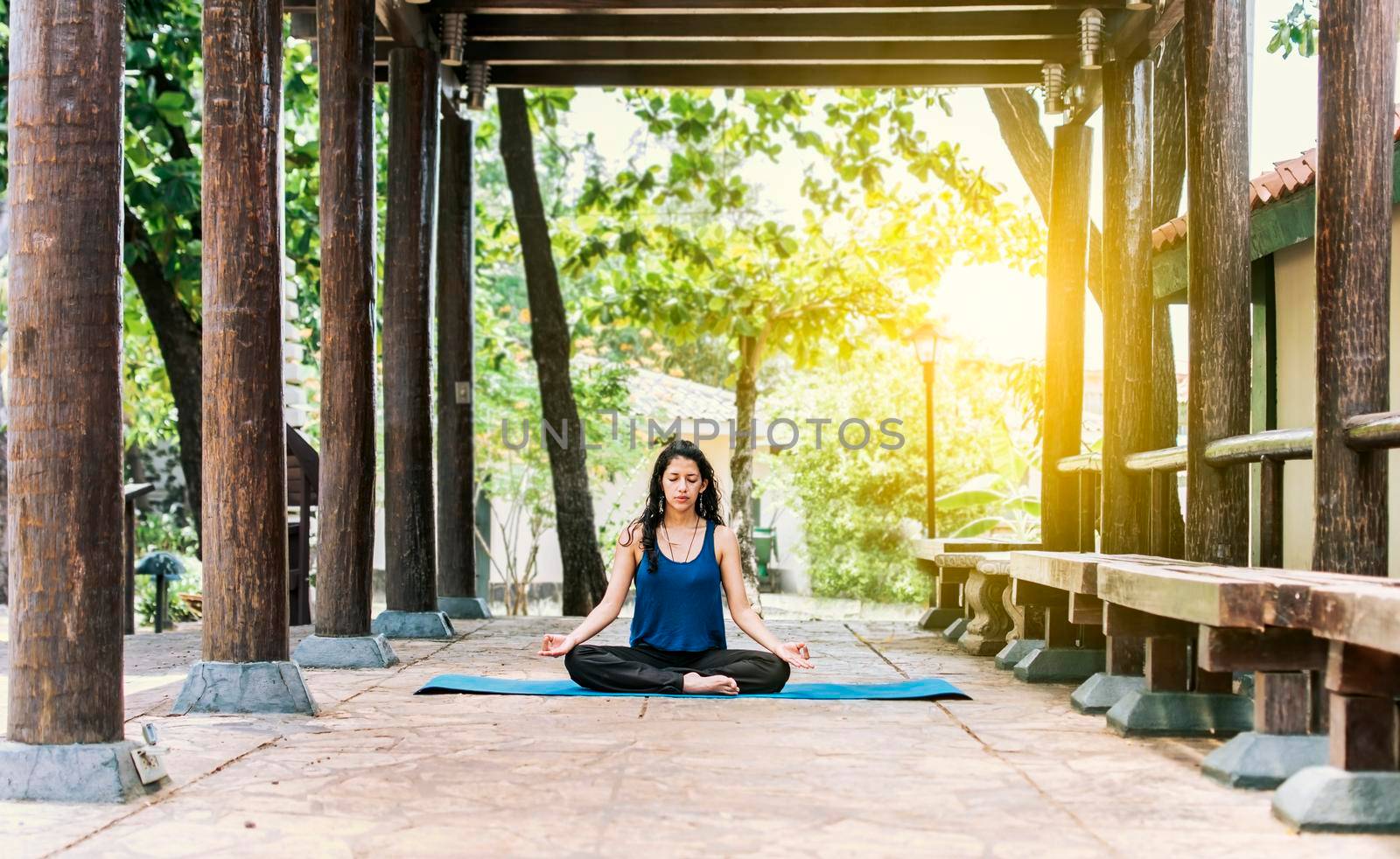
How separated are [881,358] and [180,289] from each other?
Result: 12751 mm

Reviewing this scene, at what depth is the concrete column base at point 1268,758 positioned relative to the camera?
412 cm

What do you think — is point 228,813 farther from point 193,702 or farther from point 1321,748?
point 1321,748

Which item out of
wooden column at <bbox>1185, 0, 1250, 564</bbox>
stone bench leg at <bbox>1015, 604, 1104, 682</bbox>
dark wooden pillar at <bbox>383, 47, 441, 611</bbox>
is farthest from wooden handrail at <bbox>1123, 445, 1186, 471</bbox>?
dark wooden pillar at <bbox>383, 47, 441, 611</bbox>

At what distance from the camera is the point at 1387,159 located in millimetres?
4695

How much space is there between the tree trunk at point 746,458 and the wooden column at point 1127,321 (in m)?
12.4

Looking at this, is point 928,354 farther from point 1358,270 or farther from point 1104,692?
point 1358,270

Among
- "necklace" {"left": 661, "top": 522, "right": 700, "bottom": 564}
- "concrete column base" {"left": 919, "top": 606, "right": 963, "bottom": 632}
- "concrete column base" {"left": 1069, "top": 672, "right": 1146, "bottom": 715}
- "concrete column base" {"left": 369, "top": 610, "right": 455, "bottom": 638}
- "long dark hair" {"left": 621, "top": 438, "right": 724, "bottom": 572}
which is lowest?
"concrete column base" {"left": 919, "top": 606, "right": 963, "bottom": 632}

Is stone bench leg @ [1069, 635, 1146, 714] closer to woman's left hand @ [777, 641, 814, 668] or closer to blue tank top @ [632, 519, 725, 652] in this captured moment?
woman's left hand @ [777, 641, 814, 668]

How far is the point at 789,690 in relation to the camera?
638cm

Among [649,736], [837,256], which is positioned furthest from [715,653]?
[837,256]

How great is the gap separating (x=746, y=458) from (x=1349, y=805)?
17.2m

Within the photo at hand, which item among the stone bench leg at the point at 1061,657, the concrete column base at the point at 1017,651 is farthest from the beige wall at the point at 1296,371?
the stone bench leg at the point at 1061,657

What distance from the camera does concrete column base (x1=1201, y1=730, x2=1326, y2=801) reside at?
4117 millimetres

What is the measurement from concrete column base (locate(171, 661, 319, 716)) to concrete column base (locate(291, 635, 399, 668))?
166 centimetres
